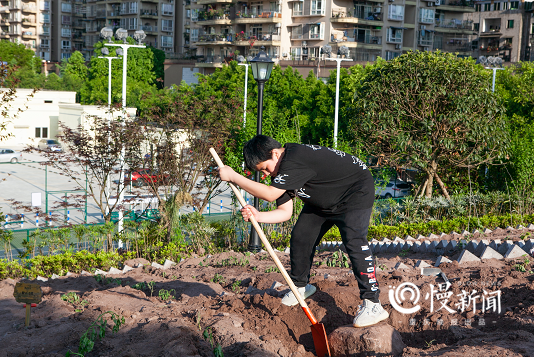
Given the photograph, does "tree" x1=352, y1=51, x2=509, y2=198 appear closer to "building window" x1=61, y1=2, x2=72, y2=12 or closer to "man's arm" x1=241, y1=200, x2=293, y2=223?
"man's arm" x1=241, y1=200, x2=293, y2=223

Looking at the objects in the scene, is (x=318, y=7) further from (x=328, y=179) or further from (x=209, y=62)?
(x=328, y=179)

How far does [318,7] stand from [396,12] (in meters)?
7.57

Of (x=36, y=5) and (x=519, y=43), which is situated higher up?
(x=36, y=5)

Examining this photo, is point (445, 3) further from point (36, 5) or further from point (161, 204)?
point (36, 5)

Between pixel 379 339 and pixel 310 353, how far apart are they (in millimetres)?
624

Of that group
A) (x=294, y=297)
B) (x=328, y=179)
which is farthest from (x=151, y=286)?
(x=328, y=179)

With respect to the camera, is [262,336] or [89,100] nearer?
[262,336]

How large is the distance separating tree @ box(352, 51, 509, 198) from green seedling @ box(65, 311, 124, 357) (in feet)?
36.5

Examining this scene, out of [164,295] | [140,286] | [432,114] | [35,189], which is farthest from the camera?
[35,189]

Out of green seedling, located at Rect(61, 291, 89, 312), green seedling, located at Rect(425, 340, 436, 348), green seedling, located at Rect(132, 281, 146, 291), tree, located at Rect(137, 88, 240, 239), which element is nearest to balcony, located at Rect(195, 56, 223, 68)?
tree, located at Rect(137, 88, 240, 239)

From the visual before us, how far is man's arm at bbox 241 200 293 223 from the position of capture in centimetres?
443

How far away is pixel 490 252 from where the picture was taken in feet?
22.4

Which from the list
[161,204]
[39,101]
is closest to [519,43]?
[39,101]

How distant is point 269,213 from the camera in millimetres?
4551
